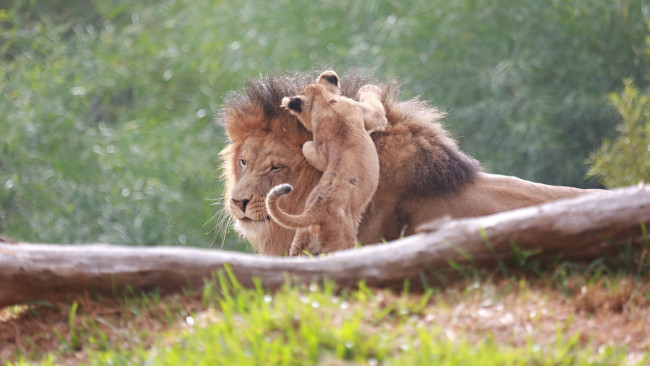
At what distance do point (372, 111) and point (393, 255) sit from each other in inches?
54.1

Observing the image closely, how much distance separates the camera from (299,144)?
180 inches

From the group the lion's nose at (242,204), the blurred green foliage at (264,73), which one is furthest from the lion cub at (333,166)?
the blurred green foliage at (264,73)

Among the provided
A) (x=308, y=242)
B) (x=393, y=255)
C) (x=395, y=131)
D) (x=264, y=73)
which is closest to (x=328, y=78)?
(x=395, y=131)

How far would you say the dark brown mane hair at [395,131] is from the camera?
176 inches

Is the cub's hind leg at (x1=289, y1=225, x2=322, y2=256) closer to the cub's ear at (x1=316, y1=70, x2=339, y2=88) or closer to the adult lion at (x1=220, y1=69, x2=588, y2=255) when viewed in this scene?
the adult lion at (x1=220, y1=69, x2=588, y2=255)

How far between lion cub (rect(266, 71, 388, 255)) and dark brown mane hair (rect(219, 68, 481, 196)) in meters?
0.19

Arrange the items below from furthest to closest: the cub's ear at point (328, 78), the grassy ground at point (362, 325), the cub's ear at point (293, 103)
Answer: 1. the cub's ear at point (328, 78)
2. the cub's ear at point (293, 103)
3. the grassy ground at point (362, 325)

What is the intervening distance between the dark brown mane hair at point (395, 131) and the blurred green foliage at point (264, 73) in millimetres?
4447

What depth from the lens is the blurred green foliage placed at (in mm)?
10992

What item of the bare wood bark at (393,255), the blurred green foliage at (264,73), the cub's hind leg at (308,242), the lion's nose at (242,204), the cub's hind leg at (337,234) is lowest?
the blurred green foliage at (264,73)

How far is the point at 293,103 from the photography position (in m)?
4.28

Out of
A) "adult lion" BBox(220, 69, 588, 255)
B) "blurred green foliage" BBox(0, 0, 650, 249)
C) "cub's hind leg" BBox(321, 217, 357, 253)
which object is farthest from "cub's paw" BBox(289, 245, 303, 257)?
"blurred green foliage" BBox(0, 0, 650, 249)

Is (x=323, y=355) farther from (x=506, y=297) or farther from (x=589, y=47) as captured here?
(x=589, y=47)

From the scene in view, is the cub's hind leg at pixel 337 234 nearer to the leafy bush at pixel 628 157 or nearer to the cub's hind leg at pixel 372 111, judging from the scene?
the cub's hind leg at pixel 372 111
